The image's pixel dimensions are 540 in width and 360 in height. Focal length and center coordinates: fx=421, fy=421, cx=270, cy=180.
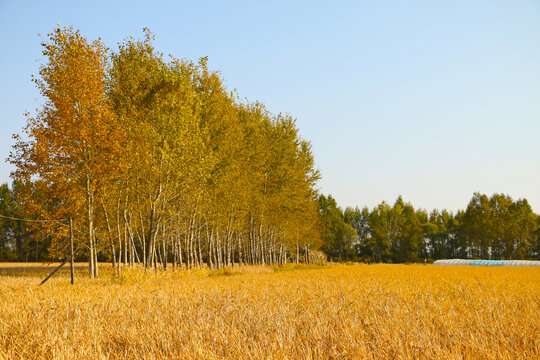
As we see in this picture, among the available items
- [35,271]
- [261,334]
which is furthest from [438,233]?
[261,334]

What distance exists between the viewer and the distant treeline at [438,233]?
69.4 m

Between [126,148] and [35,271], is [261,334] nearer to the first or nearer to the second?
[126,148]

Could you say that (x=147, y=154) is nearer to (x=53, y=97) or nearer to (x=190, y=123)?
(x=190, y=123)

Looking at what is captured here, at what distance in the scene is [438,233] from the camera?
85.2 meters

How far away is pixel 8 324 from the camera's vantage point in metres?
6.60

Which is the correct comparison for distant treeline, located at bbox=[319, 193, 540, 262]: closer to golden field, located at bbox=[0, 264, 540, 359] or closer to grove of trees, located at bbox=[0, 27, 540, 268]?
grove of trees, located at bbox=[0, 27, 540, 268]

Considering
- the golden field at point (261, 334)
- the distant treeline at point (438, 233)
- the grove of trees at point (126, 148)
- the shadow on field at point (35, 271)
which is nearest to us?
the golden field at point (261, 334)

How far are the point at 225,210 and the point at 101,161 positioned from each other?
10.7 meters

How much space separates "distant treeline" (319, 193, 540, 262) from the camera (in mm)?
69375

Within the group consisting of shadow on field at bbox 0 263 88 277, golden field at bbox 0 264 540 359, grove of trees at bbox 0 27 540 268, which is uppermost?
grove of trees at bbox 0 27 540 268

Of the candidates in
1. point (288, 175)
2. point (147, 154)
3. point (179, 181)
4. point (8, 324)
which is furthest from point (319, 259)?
point (8, 324)

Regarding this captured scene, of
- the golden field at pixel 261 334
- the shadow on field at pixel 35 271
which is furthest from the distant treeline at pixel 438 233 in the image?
the golden field at pixel 261 334

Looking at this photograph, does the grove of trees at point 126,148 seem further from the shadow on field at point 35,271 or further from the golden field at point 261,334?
the golden field at point 261,334

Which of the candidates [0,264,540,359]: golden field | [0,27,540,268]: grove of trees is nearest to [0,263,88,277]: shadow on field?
[0,27,540,268]: grove of trees
